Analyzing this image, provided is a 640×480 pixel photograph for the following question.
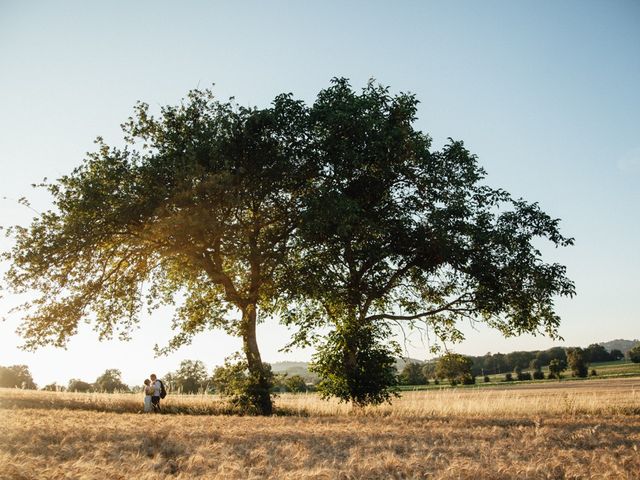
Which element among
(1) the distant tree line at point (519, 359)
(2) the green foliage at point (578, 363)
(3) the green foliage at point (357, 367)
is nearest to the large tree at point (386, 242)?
(3) the green foliage at point (357, 367)

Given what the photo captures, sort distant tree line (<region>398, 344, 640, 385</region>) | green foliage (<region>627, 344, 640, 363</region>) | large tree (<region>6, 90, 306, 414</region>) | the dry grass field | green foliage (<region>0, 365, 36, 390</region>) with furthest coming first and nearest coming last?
green foliage (<region>627, 344, 640, 363</region>), distant tree line (<region>398, 344, 640, 385</region>), green foliage (<region>0, 365, 36, 390</region>), large tree (<region>6, 90, 306, 414</region>), the dry grass field

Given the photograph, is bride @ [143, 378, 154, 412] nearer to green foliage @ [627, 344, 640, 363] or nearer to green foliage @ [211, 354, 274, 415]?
green foliage @ [211, 354, 274, 415]

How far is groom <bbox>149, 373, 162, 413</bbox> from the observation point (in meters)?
21.2

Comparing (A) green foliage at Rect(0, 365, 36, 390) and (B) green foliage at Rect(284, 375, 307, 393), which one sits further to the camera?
(A) green foliage at Rect(0, 365, 36, 390)

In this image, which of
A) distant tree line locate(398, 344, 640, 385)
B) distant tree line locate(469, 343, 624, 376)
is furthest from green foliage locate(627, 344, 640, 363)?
distant tree line locate(469, 343, 624, 376)

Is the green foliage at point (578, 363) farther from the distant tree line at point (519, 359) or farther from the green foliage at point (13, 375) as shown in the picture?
the green foliage at point (13, 375)

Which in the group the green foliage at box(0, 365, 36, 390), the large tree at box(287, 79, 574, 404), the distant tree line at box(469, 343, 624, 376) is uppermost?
the large tree at box(287, 79, 574, 404)

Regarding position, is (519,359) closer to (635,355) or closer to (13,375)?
(635,355)

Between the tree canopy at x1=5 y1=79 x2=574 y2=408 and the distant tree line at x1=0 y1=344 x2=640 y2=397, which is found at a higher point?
the tree canopy at x1=5 y1=79 x2=574 y2=408

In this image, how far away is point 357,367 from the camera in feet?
60.6

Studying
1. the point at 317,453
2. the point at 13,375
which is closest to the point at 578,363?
the point at 317,453

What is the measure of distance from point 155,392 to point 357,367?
32.1 ft

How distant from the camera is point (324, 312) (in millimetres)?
21422

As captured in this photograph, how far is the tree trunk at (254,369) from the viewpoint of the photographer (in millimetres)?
19578
